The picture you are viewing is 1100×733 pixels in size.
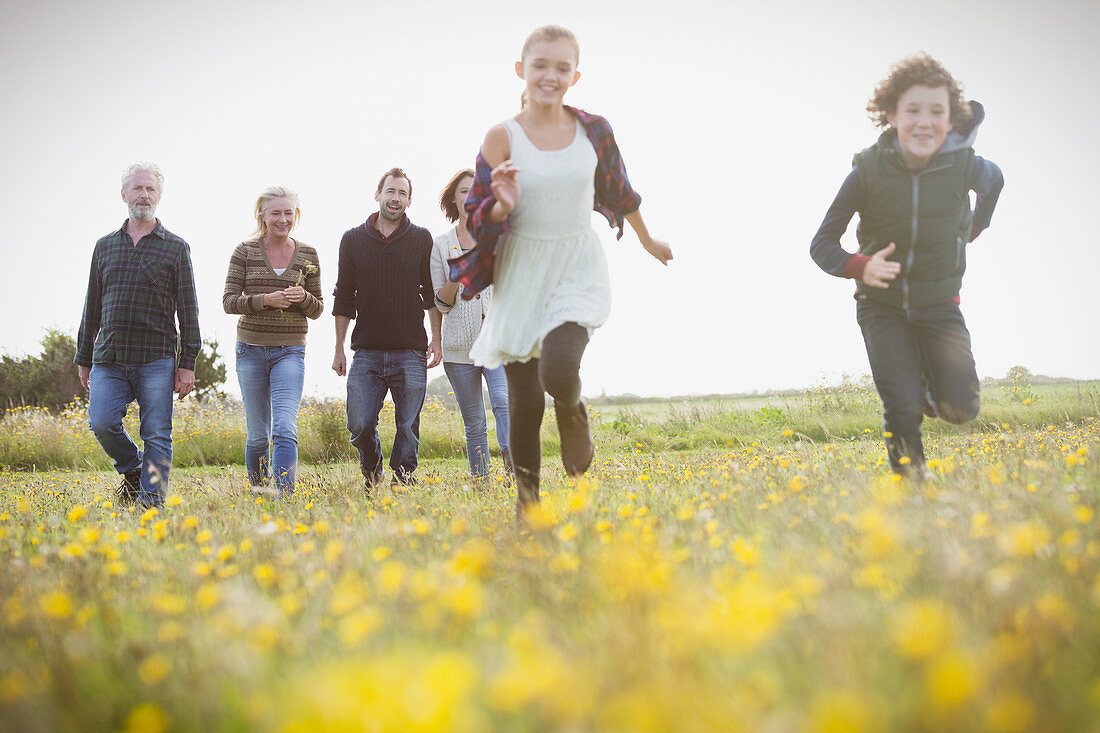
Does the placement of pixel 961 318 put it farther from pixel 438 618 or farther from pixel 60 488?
pixel 60 488

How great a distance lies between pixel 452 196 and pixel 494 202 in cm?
308

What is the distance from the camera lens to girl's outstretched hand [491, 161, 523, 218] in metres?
3.29

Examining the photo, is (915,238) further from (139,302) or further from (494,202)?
(139,302)

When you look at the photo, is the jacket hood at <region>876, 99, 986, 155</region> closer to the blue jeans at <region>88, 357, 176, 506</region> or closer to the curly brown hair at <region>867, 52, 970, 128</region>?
the curly brown hair at <region>867, 52, 970, 128</region>

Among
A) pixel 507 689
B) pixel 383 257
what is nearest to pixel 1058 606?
pixel 507 689

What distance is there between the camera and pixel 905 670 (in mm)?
1397

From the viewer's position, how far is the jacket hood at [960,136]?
4156 millimetres

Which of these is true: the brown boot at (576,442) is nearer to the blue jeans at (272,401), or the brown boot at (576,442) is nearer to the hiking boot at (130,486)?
the blue jeans at (272,401)

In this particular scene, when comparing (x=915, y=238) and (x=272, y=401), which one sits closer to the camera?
(x=915, y=238)

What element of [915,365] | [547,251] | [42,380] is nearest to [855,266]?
[915,365]

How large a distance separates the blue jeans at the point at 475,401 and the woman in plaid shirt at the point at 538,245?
99.6 inches

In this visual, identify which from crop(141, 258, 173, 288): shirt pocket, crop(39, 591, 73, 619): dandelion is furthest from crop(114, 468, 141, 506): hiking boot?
crop(39, 591, 73, 619): dandelion

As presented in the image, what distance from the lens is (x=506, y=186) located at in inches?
131

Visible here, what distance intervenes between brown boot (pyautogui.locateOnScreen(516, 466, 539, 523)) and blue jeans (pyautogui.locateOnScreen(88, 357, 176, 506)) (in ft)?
11.3
